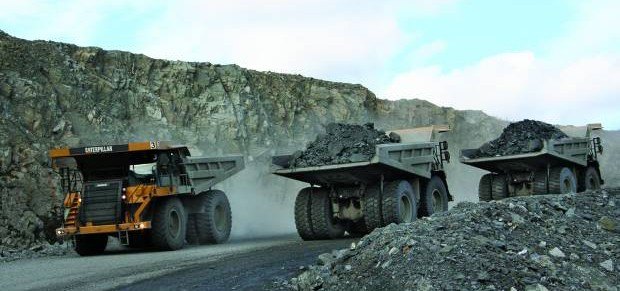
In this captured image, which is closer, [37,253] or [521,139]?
[37,253]

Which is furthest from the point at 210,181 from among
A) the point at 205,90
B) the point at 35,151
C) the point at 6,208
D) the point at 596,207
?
the point at 205,90

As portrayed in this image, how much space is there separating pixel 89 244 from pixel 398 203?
595cm

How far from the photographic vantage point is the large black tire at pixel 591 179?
804 inches

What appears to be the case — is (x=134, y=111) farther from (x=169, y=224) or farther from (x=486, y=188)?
(x=169, y=224)

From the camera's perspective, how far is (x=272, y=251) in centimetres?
1226

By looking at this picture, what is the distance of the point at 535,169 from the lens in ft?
61.0

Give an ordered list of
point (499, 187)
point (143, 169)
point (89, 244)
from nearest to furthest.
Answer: point (89, 244), point (143, 169), point (499, 187)

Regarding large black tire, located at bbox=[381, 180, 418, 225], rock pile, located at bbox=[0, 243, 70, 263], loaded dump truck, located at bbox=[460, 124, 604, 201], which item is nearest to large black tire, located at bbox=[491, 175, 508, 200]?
loaded dump truck, located at bbox=[460, 124, 604, 201]

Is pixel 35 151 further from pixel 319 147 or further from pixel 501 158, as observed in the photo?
pixel 501 158

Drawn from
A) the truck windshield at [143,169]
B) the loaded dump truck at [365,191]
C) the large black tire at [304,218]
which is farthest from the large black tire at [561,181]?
the truck windshield at [143,169]

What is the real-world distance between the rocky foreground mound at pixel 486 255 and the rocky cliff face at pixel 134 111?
11.9m

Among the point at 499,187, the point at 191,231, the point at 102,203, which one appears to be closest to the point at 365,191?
the point at 191,231

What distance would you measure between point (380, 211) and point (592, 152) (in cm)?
990

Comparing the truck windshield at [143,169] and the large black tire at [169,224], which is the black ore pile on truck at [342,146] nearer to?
the large black tire at [169,224]
